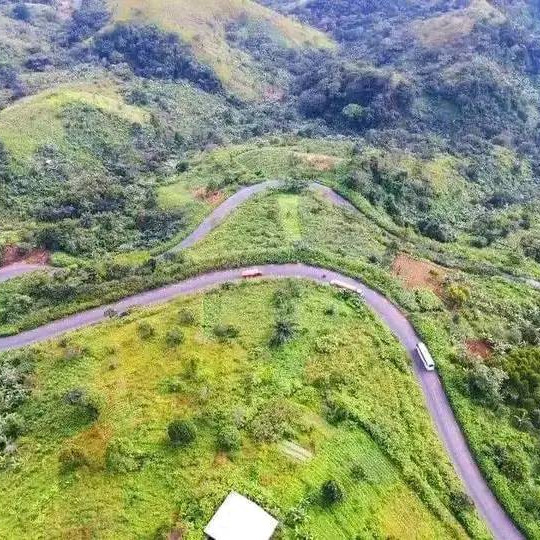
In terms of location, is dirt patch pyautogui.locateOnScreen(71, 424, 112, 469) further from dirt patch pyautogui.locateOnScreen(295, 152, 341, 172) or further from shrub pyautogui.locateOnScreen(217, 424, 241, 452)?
dirt patch pyautogui.locateOnScreen(295, 152, 341, 172)

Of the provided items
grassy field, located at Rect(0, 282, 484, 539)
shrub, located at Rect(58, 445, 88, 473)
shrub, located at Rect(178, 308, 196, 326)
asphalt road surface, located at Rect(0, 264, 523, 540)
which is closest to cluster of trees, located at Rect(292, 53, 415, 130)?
asphalt road surface, located at Rect(0, 264, 523, 540)

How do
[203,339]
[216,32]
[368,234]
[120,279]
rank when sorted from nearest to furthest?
[203,339] < [120,279] < [368,234] < [216,32]

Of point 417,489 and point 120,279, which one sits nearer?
point 417,489

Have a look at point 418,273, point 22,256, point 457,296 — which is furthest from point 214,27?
point 457,296

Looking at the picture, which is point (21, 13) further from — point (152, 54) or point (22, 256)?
point (22, 256)

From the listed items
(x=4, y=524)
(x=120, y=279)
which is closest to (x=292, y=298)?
(x=120, y=279)

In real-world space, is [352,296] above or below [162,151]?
above

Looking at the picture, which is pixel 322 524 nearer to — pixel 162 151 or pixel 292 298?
pixel 292 298

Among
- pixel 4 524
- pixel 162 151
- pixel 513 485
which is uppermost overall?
pixel 513 485

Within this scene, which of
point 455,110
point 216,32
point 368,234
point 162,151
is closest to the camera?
point 368,234
